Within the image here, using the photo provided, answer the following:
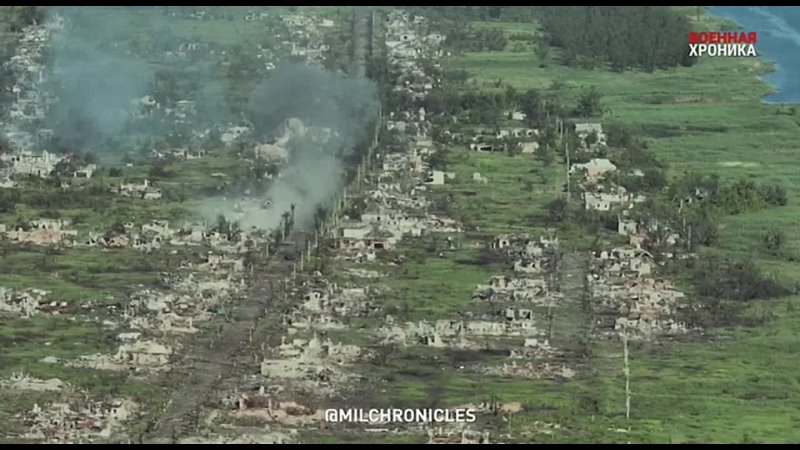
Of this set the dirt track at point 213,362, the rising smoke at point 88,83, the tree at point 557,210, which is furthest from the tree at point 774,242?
the rising smoke at point 88,83

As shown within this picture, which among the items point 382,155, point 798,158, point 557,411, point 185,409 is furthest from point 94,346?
point 798,158

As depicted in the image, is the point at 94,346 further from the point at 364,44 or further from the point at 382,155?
the point at 364,44

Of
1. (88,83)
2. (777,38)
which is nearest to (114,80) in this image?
(88,83)

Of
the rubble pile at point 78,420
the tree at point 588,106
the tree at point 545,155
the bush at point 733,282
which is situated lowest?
the rubble pile at point 78,420

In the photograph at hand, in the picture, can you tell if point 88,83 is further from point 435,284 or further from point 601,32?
point 435,284

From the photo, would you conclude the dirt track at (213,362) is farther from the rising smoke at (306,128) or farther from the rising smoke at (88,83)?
the rising smoke at (88,83)

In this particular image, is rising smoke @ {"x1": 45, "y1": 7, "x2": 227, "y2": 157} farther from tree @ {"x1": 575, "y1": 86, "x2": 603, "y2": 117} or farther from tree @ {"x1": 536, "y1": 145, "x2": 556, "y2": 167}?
tree @ {"x1": 575, "y1": 86, "x2": 603, "y2": 117}

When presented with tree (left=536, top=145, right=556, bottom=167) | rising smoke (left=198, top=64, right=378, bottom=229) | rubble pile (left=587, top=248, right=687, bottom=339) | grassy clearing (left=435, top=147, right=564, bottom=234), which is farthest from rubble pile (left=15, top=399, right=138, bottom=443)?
tree (left=536, top=145, right=556, bottom=167)
